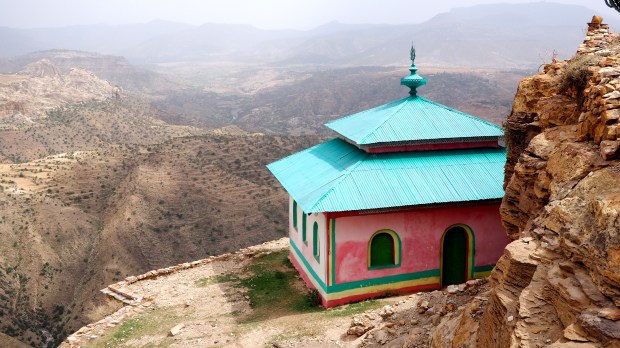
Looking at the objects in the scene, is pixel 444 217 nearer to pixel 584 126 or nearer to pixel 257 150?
pixel 584 126

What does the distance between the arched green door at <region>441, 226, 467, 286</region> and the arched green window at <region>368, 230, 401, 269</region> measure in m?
1.46

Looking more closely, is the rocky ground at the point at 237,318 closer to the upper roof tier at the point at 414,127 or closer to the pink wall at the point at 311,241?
the pink wall at the point at 311,241

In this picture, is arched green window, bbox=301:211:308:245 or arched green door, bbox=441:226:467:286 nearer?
arched green door, bbox=441:226:467:286

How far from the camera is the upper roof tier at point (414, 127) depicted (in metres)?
14.8

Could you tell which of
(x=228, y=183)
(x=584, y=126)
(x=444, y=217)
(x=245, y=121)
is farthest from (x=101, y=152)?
(x=245, y=121)

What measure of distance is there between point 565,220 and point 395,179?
7.91 metres

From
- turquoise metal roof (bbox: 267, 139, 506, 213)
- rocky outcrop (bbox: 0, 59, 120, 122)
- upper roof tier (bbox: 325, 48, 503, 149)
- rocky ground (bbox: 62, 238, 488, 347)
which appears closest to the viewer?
rocky ground (bbox: 62, 238, 488, 347)

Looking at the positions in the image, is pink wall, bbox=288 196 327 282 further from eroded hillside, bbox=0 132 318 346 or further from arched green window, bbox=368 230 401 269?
eroded hillside, bbox=0 132 318 346

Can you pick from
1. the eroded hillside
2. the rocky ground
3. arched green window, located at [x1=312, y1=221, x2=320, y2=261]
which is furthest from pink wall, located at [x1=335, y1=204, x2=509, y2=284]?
→ the eroded hillside

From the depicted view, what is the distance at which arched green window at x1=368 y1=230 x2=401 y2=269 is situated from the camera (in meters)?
13.9

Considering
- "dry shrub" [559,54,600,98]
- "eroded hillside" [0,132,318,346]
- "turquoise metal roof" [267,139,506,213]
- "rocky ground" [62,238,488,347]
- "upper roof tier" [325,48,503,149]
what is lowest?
"eroded hillside" [0,132,318,346]

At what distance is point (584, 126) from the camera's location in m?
7.18

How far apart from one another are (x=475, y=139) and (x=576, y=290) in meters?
10.3

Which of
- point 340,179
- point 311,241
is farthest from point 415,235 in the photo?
point 311,241
